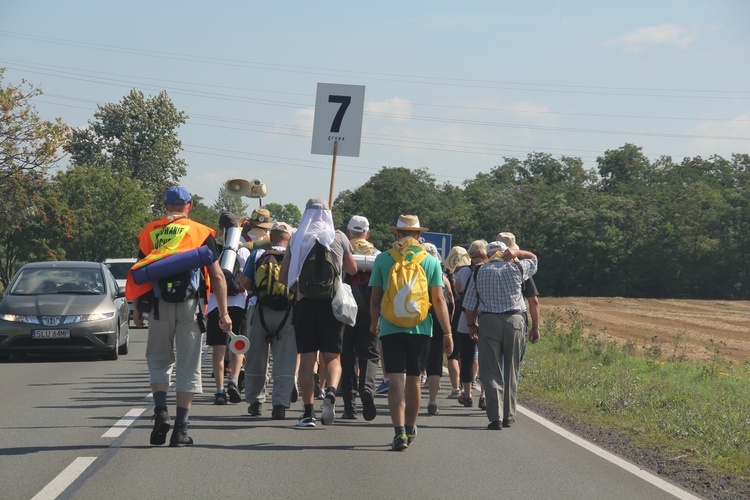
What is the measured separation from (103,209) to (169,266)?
56831 millimetres

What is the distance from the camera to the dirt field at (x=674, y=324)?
2909 centimetres

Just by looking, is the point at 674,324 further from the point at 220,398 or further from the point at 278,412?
the point at 278,412

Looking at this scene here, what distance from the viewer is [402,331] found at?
8.99 metres

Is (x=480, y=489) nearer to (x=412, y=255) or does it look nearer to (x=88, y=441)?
(x=412, y=255)

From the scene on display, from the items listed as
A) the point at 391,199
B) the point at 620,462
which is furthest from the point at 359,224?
the point at 391,199

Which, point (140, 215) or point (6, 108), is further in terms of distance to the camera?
point (140, 215)

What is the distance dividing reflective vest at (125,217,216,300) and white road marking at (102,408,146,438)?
1500 mm

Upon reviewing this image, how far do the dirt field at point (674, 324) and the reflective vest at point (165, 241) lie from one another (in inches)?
637

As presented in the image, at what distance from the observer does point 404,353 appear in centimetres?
902

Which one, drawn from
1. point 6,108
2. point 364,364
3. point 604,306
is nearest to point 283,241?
point 364,364

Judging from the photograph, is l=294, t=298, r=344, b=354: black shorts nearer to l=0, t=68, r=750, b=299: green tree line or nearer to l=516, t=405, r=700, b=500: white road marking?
l=516, t=405, r=700, b=500: white road marking

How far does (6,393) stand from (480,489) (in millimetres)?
7223

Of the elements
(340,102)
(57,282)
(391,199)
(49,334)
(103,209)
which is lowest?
(49,334)

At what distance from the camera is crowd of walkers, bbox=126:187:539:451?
8453 mm
